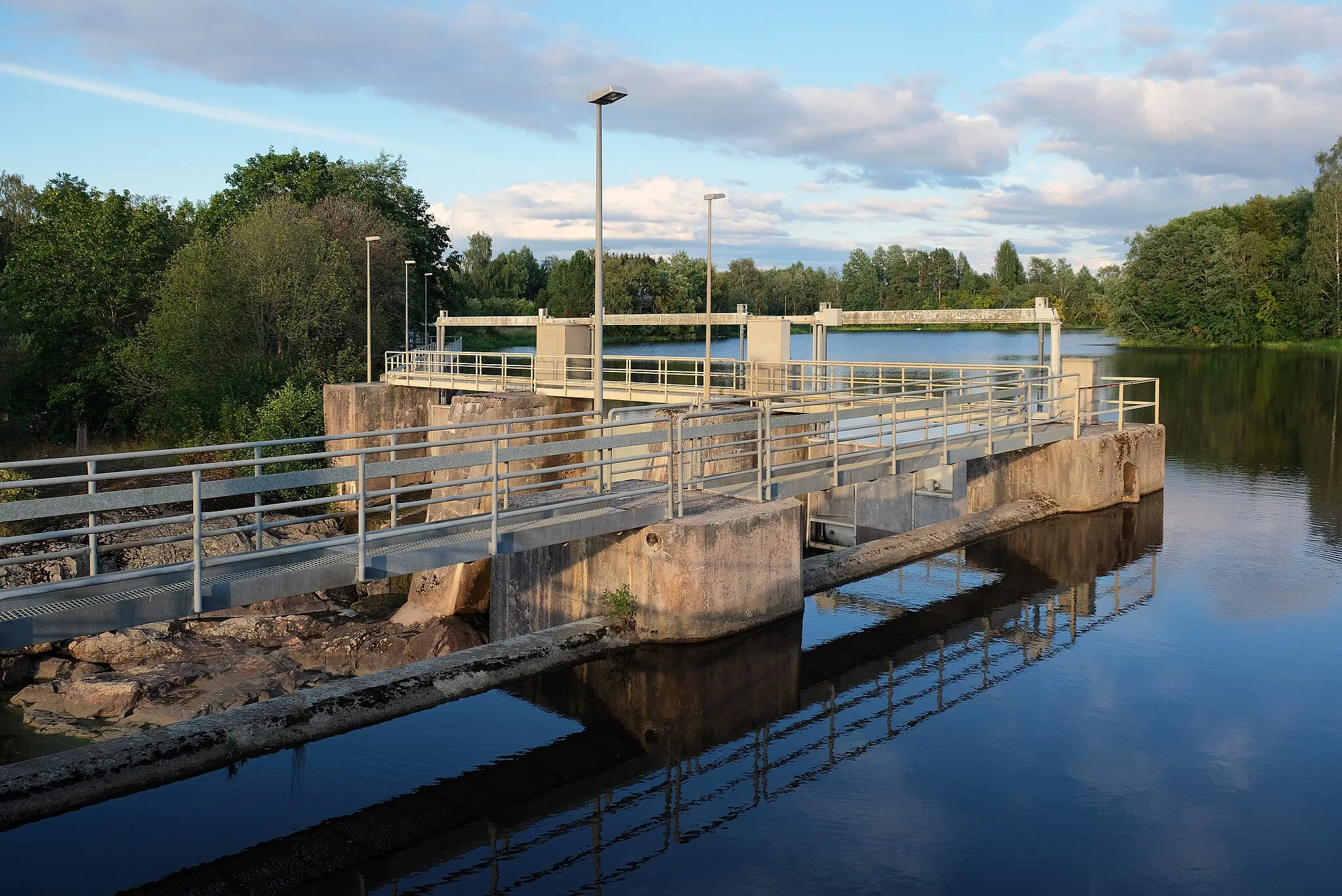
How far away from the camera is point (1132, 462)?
69.6ft

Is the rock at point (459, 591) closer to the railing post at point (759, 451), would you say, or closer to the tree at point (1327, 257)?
the railing post at point (759, 451)

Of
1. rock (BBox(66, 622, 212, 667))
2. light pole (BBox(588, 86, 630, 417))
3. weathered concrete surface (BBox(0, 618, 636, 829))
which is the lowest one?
rock (BBox(66, 622, 212, 667))

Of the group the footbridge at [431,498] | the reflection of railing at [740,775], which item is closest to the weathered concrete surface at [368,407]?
the footbridge at [431,498]

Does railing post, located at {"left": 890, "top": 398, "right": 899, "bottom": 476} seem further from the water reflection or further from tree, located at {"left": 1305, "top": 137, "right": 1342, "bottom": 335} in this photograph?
tree, located at {"left": 1305, "top": 137, "right": 1342, "bottom": 335}

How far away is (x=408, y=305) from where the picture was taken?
49.2 metres

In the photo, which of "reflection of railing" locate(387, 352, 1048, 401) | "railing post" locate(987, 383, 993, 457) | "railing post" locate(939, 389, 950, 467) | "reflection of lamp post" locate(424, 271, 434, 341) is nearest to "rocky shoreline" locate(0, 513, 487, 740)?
"reflection of railing" locate(387, 352, 1048, 401)

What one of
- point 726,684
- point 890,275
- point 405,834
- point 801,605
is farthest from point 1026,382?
point 890,275

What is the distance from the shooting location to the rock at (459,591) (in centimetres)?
1708

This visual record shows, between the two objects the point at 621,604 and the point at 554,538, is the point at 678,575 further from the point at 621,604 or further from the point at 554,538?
the point at 554,538

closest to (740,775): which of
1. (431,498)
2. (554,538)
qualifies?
(554,538)

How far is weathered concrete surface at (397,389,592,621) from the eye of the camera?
17.1 metres

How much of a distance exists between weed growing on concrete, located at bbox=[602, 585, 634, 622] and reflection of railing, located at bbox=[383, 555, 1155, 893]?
2204 millimetres

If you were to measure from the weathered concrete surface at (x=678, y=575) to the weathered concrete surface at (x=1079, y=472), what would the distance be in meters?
9.23

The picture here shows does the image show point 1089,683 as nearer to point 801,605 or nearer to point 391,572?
point 801,605
